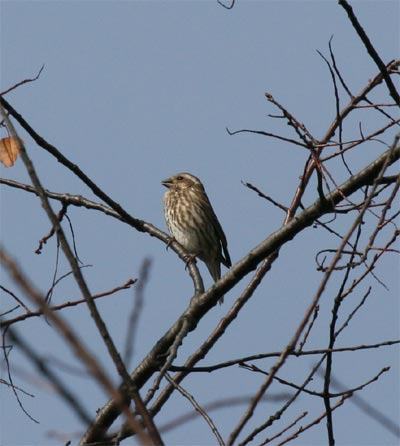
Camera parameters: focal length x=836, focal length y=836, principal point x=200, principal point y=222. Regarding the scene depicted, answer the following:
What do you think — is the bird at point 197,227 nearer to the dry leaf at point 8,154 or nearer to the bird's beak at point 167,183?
the bird's beak at point 167,183

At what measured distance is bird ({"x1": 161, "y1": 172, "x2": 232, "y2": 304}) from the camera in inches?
375

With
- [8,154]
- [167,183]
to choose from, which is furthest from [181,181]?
[8,154]

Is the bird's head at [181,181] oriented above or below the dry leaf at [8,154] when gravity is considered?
above

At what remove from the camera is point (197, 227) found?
959 centimetres

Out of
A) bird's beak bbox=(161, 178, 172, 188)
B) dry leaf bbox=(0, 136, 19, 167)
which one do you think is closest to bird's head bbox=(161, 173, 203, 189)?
bird's beak bbox=(161, 178, 172, 188)

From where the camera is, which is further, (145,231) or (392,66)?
(145,231)

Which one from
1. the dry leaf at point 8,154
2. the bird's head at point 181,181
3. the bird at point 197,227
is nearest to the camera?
the dry leaf at point 8,154

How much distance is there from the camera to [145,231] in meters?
5.70

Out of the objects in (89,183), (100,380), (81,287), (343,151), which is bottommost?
(100,380)

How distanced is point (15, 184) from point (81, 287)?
140 inches

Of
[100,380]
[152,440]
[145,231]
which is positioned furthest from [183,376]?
[100,380]

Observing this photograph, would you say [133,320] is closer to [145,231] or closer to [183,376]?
[183,376]

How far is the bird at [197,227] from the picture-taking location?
952 centimetres

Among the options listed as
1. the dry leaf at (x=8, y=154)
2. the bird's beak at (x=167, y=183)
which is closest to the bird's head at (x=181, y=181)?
the bird's beak at (x=167, y=183)
